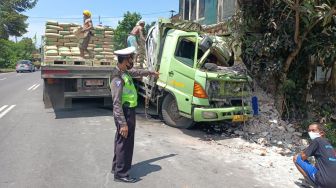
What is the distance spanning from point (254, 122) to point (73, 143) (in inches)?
170

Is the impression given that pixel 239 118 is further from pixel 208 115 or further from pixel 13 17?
pixel 13 17

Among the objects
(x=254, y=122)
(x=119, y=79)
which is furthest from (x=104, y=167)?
(x=254, y=122)

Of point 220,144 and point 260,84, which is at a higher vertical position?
point 260,84

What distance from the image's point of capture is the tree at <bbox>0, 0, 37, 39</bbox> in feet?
147

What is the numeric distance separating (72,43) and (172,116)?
3.97 meters

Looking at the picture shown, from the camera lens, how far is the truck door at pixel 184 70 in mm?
8258

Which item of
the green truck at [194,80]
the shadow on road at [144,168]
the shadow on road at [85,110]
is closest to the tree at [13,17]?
the shadow on road at [85,110]

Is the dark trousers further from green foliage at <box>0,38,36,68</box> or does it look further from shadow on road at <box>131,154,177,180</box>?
green foliage at <box>0,38,36,68</box>

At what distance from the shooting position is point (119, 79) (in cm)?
525

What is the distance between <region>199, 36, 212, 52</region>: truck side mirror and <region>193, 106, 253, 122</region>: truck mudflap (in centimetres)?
142

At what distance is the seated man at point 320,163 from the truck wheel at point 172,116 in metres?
3.82

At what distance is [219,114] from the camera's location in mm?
8031

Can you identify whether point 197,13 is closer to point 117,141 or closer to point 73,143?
point 73,143

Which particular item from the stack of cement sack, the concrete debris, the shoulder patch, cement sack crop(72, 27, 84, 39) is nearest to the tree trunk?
the concrete debris
